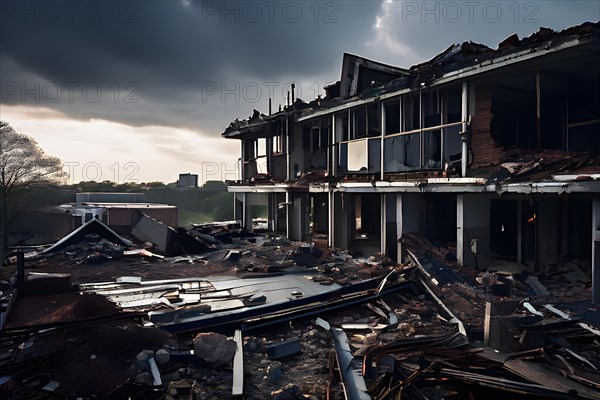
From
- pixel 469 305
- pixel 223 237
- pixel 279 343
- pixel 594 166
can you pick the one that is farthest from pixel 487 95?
pixel 223 237

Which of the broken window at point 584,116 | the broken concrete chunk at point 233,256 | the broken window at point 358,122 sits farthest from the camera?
the broken window at point 358,122

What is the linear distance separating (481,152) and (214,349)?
1027 centimetres

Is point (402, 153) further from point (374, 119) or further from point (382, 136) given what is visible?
point (374, 119)

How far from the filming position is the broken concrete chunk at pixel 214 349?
6.92 m

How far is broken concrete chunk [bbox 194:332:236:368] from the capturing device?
272 inches

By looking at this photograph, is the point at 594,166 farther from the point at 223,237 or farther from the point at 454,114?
the point at 223,237

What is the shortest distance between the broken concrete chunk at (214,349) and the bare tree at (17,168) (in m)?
27.6

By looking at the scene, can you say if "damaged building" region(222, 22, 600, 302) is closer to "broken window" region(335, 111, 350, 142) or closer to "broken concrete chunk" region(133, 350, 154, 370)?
"broken window" region(335, 111, 350, 142)

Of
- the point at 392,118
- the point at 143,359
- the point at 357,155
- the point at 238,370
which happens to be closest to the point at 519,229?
the point at 392,118

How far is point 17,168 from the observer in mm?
29078

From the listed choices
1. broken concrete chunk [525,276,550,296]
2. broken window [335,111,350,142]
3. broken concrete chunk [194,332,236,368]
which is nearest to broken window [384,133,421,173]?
broken window [335,111,350,142]

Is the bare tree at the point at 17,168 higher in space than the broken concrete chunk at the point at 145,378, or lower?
higher

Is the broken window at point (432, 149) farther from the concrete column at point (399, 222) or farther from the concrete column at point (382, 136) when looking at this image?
the concrete column at point (382, 136)

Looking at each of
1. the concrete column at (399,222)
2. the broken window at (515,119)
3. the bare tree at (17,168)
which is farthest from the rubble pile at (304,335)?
the bare tree at (17,168)
